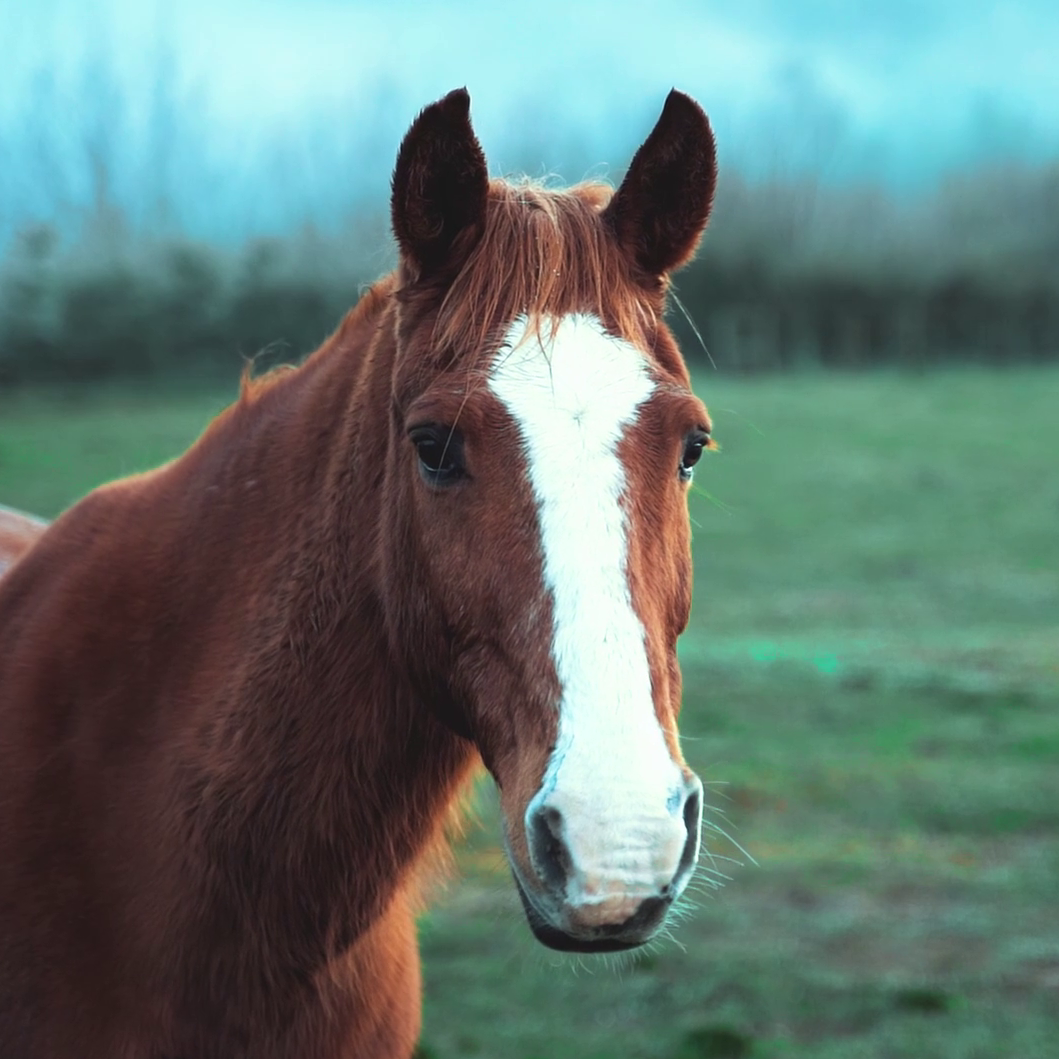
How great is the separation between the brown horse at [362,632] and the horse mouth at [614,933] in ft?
0.13

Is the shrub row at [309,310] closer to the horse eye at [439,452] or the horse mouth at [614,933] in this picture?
the horse eye at [439,452]

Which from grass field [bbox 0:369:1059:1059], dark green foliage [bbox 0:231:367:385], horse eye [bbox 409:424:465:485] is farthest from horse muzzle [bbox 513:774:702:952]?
dark green foliage [bbox 0:231:367:385]

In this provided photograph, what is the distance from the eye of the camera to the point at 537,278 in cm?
208

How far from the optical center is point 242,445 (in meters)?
2.61

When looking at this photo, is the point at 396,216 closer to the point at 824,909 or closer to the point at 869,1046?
the point at 869,1046

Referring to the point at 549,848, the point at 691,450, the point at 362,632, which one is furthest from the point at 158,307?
the point at 549,848

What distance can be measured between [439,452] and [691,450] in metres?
0.46

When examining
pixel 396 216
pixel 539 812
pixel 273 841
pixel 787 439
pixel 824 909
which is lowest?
pixel 787 439

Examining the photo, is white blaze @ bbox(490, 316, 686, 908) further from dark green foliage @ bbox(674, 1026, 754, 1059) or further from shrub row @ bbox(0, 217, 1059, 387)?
dark green foliage @ bbox(674, 1026, 754, 1059)

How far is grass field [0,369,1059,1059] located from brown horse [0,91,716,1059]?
461 millimetres

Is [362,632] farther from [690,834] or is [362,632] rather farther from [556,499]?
[690,834]

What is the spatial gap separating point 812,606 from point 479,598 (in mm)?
11343

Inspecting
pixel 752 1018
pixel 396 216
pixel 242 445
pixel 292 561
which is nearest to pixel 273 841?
pixel 292 561

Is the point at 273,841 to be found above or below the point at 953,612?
above
